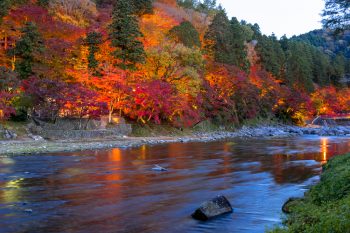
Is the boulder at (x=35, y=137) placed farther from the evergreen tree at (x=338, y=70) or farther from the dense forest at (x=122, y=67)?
the evergreen tree at (x=338, y=70)

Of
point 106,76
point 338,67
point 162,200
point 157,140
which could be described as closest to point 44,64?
point 106,76

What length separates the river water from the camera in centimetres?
906

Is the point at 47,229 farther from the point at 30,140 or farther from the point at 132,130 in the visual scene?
the point at 132,130

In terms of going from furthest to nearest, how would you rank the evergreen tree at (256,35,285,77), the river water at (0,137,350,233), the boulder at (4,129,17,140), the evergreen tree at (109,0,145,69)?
the evergreen tree at (256,35,285,77), the evergreen tree at (109,0,145,69), the boulder at (4,129,17,140), the river water at (0,137,350,233)

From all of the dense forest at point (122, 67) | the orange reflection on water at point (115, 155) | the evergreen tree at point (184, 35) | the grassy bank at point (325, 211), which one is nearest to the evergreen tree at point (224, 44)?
the dense forest at point (122, 67)

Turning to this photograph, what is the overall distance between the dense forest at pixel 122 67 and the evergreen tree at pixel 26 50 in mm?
82

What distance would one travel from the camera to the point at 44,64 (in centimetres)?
3241

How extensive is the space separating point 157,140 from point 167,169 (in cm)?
1472

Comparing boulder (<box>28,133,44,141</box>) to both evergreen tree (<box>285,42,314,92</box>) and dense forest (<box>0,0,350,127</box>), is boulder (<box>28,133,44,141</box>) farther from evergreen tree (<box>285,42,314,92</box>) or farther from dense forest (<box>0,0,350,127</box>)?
evergreen tree (<box>285,42,314,92</box>)

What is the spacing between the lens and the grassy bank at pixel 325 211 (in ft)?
17.9

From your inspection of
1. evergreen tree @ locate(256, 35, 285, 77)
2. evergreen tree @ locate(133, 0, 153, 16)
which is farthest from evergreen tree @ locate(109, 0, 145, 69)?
evergreen tree @ locate(256, 35, 285, 77)

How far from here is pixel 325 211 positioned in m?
7.05

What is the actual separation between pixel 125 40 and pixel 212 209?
94.4 feet

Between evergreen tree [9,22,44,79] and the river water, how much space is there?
1282 cm
